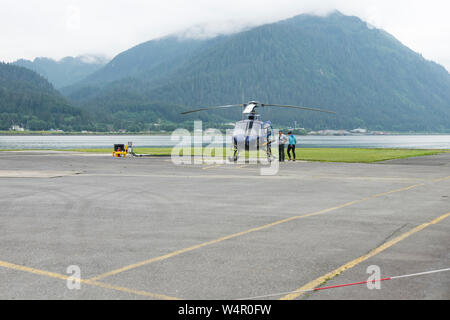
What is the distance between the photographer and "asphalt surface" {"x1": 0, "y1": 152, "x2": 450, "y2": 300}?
19.0ft

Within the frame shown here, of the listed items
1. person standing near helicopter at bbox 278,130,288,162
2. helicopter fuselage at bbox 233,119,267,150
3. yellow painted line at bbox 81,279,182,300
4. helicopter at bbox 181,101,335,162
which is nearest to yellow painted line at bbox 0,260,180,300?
yellow painted line at bbox 81,279,182,300

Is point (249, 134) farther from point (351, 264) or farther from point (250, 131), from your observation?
point (351, 264)

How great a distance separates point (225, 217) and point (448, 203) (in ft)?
22.5

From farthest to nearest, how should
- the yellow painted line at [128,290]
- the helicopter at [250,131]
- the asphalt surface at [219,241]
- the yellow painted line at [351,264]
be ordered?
the helicopter at [250,131] < the asphalt surface at [219,241] < the yellow painted line at [351,264] < the yellow painted line at [128,290]

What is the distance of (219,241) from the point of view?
8.38 meters

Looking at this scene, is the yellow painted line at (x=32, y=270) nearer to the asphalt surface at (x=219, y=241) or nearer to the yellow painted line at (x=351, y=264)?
the asphalt surface at (x=219, y=241)

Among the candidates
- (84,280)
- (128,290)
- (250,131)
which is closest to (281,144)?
(250,131)

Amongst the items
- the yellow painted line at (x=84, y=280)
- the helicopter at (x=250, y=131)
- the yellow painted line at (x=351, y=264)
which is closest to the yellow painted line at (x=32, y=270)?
the yellow painted line at (x=84, y=280)

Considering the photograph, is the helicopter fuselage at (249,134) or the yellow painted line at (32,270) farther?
the helicopter fuselage at (249,134)

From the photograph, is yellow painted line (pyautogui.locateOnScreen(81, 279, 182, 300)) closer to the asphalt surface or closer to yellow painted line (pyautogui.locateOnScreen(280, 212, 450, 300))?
the asphalt surface

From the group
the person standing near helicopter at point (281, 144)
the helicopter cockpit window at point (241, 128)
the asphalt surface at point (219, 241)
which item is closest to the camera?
the asphalt surface at point (219, 241)

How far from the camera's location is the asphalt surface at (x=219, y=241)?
579 centimetres

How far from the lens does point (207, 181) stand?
778 inches

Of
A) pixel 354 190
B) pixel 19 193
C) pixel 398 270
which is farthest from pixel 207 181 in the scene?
pixel 398 270
